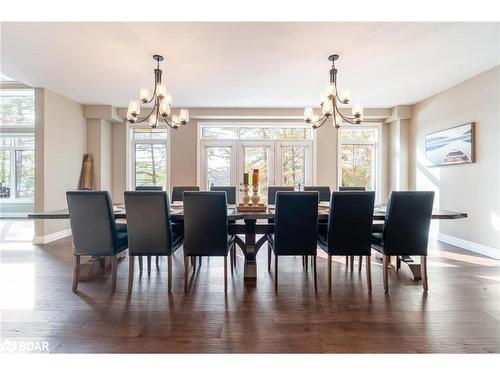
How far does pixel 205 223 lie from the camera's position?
2.35 metres

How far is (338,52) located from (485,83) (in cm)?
231

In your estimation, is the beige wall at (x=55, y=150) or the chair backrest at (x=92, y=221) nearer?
the chair backrest at (x=92, y=221)

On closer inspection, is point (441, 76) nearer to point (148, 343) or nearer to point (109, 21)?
point (109, 21)

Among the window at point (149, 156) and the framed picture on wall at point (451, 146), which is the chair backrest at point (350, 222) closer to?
the framed picture on wall at point (451, 146)

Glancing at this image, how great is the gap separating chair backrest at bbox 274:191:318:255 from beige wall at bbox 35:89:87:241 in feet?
13.5

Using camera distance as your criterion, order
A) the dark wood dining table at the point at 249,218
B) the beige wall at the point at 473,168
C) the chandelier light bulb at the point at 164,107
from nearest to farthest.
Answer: the dark wood dining table at the point at 249,218
the chandelier light bulb at the point at 164,107
the beige wall at the point at 473,168

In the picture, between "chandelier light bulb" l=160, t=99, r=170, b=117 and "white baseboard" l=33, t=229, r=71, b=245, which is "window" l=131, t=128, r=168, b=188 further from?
"chandelier light bulb" l=160, t=99, r=170, b=117

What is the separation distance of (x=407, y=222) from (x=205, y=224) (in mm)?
1849

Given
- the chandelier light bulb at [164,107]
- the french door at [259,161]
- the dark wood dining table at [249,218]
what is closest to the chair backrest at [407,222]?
the dark wood dining table at [249,218]

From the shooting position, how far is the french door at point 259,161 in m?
5.56

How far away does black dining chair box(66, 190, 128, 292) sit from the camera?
226 cm

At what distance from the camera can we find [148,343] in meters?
1.64

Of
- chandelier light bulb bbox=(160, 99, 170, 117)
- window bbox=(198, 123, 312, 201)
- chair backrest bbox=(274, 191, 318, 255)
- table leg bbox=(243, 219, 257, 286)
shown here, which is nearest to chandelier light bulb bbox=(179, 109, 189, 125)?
chandelier light bulb bbox=(160, 99, 170, 117)

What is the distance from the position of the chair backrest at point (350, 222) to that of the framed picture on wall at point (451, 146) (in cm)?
262
